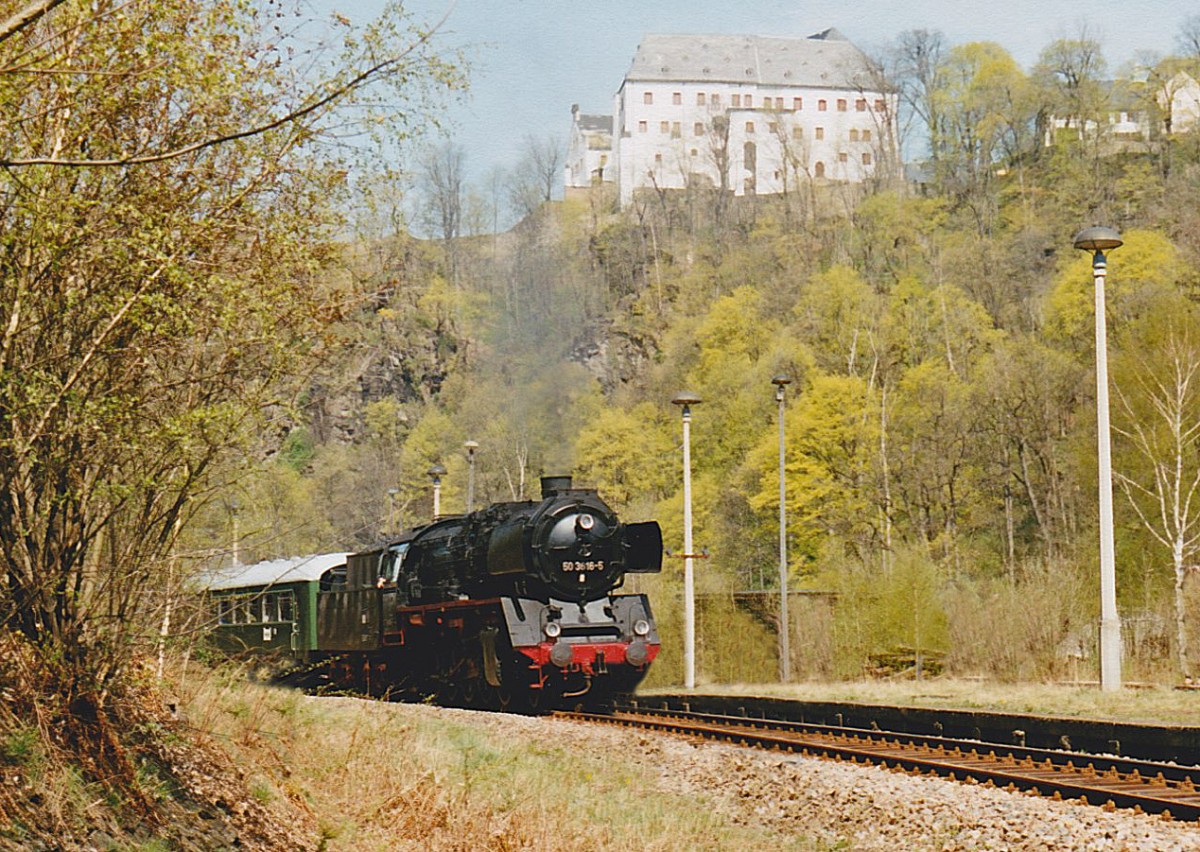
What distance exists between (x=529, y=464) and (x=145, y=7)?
2625 inches

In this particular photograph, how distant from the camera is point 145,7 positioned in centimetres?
925

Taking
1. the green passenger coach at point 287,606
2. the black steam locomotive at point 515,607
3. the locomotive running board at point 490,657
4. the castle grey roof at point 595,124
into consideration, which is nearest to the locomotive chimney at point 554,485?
the black steam locomotive at point 515,607

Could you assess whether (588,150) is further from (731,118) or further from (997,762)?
(997,762)

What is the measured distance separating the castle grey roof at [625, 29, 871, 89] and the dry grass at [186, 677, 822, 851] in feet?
376

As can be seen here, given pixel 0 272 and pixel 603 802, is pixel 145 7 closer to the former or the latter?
pixel 0 272

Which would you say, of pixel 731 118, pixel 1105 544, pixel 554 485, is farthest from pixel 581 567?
pixel 731 118

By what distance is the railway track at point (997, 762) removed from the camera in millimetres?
12203

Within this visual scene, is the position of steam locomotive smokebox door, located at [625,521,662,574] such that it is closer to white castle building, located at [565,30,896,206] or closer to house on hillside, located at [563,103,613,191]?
white castle building, located at [565,30,896,206]

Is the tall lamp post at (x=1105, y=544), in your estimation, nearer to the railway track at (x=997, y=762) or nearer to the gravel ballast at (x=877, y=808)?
the railway track at (x=997, y=762)

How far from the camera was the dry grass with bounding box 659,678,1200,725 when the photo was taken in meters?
18.3

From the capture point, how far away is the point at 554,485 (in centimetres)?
2519

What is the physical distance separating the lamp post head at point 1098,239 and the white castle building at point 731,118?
94504 millimetres

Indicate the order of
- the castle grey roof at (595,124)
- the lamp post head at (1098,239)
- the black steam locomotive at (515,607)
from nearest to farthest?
the lamp post head at (1098,239)
the black steam locomotive at (515,607)
the castle grey roof at (595,124)

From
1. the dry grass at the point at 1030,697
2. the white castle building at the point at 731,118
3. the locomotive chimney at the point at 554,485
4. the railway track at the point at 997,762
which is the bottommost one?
the dry grass at the point at 1030,697
